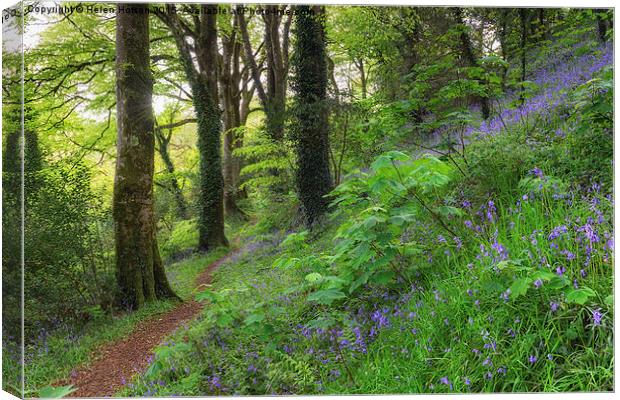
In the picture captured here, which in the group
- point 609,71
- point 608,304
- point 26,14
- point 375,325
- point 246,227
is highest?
point 26,14

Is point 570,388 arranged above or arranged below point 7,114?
below

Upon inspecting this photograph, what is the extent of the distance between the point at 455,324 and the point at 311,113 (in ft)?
8.73

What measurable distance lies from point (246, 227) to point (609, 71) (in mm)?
3900

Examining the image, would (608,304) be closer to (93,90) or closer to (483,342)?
(483,342)

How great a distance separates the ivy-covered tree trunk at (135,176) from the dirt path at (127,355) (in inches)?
14.6

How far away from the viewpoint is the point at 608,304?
2639 mm

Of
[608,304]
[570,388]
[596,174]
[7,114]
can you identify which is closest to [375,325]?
[570,388]

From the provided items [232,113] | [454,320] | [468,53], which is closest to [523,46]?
[468,53]

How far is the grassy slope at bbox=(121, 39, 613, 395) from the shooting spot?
8.32ft

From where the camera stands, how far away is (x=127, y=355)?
12.1ft

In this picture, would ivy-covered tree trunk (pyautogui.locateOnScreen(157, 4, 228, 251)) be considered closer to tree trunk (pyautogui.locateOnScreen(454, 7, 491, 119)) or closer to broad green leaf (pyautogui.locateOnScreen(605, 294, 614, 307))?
tree trunk (pyautogui.locateOnScreen(454, 7, 491, 119))

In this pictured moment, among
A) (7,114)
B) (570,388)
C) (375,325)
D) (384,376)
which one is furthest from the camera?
(7,114)

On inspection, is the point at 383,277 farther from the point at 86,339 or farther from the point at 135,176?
the point at 135,176

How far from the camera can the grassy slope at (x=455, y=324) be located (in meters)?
2.54
